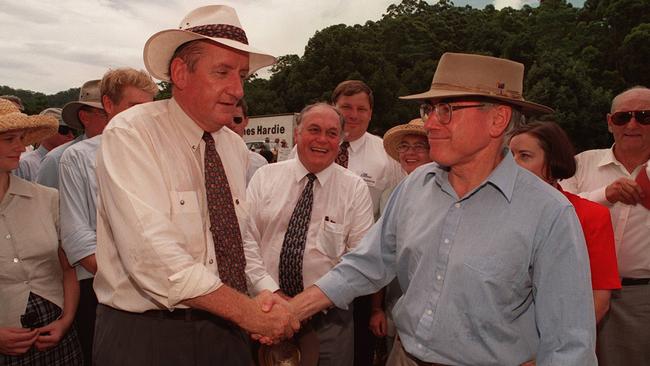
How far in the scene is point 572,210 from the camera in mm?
2346

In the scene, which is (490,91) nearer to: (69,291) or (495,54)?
(69,291)

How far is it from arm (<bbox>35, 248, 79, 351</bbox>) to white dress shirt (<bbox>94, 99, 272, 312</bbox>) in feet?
3.87

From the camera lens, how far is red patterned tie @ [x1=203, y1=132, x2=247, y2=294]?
2.84m

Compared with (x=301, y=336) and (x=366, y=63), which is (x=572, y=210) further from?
(x=366, y=63)

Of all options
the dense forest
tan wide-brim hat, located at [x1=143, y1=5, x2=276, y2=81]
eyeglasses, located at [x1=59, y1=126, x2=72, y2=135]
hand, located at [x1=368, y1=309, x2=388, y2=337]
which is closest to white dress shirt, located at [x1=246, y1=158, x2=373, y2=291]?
hand, located at [x1=368, y1=309, x2=388, y2=337]

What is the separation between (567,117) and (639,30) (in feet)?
36.4

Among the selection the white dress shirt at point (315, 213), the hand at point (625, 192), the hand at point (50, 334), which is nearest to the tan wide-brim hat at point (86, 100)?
the white dress shirt at point (315, 213)

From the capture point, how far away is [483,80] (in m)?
2.62

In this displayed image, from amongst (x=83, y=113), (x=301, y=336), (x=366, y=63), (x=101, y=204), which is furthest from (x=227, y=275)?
(x=366, y=63)

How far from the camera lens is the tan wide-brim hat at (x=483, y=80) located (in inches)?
102

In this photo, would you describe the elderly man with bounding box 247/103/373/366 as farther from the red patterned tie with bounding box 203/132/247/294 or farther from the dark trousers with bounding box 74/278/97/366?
the dark trousers with bounding box 74/278/97/366

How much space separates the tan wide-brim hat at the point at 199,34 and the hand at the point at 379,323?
8.98 feet

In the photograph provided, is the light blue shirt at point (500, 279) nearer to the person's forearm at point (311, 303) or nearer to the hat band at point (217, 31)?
the person's forearm at point (311, 303)

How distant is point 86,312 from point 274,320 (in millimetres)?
2064
